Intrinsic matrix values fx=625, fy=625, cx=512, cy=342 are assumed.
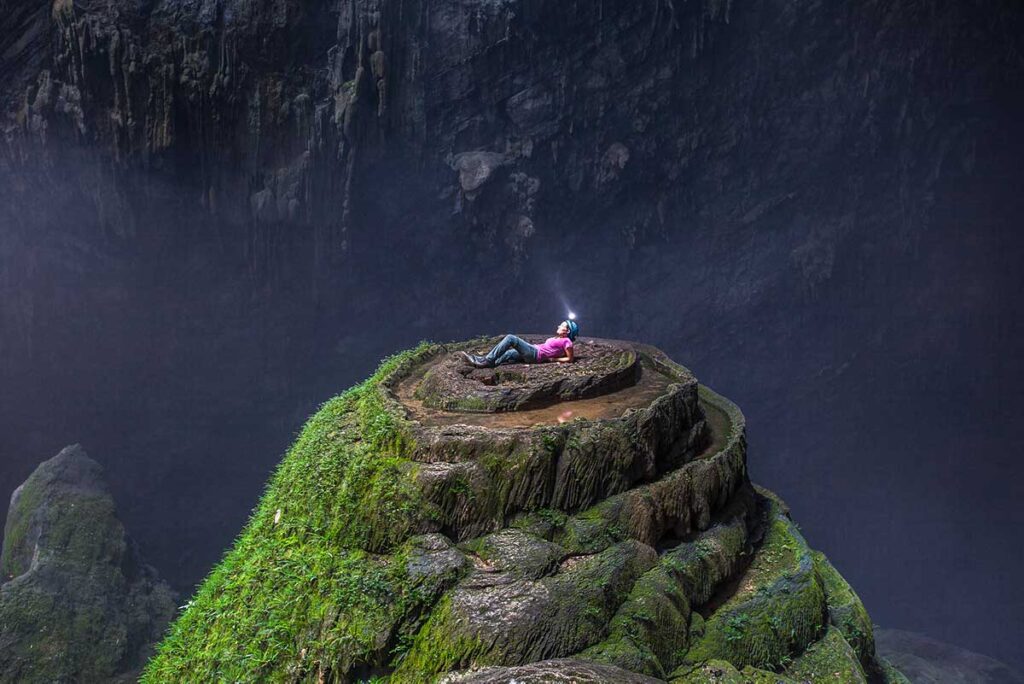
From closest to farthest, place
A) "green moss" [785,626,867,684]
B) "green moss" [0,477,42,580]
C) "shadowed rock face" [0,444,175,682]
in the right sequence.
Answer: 1. "green moss" [785,626,867,684]
2. "shadowed rock face" [0,444,175,682]
3. "green moss" [0,477,42,580]

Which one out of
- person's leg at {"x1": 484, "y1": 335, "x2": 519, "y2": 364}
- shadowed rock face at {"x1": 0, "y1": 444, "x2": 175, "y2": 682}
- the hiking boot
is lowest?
shadowed rock face at {"x1": 0, "y1": 444, "x2": 175, "y2": 682}

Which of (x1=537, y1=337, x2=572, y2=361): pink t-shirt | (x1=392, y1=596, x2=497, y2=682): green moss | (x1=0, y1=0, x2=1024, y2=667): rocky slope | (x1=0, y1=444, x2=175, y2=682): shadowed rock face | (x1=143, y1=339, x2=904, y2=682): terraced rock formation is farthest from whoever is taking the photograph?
(x1=0, y1=0, x2=1024, y2=667): rocky slope

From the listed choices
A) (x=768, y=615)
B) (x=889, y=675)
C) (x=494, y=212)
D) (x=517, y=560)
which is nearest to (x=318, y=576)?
(x=517, y=560)

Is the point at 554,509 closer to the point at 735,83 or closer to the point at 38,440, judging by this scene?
the point at 735,83

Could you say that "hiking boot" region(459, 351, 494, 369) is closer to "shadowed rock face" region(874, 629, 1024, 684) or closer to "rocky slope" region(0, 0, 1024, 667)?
"rocky slope" region(0, 0, 1024, 667)

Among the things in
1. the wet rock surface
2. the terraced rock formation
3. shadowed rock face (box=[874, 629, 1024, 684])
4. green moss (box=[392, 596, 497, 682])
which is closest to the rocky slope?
shadowed rock face (box=[874, 629, 1024, 684])

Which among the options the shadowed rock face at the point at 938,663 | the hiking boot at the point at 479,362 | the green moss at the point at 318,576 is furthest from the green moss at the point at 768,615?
the shadowed rock face at the point at 938,663
